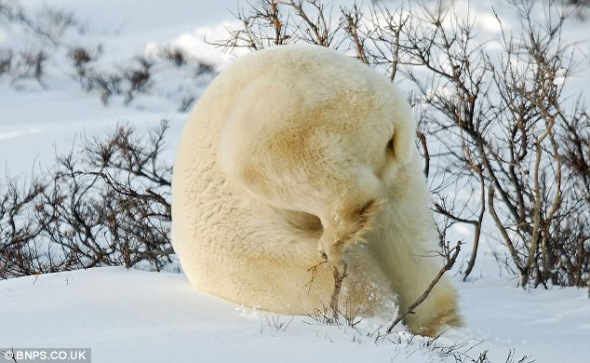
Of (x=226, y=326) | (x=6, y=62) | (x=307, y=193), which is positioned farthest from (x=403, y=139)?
(x=6, y=62)

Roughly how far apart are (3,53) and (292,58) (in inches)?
913

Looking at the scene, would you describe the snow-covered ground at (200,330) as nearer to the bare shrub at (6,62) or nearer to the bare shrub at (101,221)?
the bare shrub at (101,221)

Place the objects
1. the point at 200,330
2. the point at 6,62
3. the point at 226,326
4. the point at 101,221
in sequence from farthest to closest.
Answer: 1. the point at 6,62
2. the point at 101,221
3. the point at 226,326
4. the point at 200,330

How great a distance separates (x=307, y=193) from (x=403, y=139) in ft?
1.52

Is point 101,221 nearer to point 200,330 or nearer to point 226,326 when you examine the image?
point 226,326

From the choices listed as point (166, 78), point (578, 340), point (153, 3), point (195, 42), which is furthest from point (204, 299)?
point (153, 3)

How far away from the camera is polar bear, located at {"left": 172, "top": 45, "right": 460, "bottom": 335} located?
3.36m

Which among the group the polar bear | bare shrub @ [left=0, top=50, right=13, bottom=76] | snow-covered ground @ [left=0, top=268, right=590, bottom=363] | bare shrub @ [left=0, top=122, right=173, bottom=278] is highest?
bare shrub @ [left=0, top=50, right=13, bottom=76]

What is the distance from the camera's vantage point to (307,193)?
338 centimetres

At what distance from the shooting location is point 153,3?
3206 cm

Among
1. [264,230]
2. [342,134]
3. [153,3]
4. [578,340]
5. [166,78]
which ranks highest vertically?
[153,3]

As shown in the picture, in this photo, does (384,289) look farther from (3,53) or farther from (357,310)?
(3,53)

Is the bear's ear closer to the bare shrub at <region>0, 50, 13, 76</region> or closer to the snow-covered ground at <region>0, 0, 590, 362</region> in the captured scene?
the snow-covered ground at <region>0, 0, 590, 362</region>

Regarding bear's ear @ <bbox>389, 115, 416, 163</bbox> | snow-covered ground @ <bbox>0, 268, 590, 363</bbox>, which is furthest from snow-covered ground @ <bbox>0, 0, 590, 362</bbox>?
bear's ear @ <bbox>389, 115, 416, 163</bbox>
